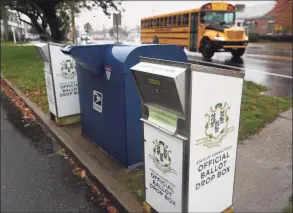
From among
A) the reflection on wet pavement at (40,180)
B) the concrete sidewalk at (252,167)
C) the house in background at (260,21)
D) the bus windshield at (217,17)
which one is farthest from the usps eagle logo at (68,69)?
the house in background at (260,21)

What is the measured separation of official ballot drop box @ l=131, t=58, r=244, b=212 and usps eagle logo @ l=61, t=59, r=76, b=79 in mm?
3011

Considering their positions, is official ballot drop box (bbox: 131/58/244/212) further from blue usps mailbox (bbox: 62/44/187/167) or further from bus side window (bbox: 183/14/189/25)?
bus side window (bbox: 183/14/189/25)

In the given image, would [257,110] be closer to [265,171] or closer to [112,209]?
[265,171]

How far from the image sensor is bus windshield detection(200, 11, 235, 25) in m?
17.0

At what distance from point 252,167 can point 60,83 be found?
11.3 feet

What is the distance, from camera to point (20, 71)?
479 inches

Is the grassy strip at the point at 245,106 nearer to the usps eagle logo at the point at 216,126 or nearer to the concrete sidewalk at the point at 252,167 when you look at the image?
the concrete sidewalk at the point at 252,167

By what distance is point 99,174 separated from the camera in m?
3.59

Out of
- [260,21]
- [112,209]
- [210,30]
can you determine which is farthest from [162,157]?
[260,21]

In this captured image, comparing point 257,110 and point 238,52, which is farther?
point 238,52

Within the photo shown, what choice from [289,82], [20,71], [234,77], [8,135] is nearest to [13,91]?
[20,71]

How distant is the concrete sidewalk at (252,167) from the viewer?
10.3ft

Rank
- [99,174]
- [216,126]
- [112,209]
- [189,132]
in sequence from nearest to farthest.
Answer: [189,132], [216,126], [112,209], [99,174]

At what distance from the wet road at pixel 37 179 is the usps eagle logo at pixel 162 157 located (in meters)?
1.13
